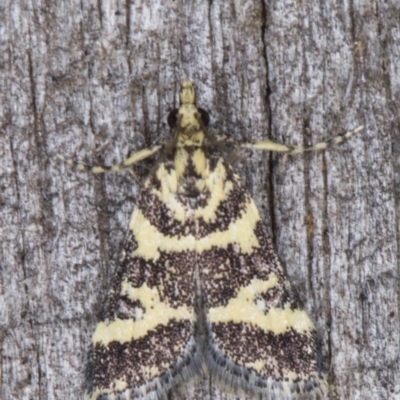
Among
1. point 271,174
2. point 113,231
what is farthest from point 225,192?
point 113,231

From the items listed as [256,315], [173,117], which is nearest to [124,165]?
[173,117]

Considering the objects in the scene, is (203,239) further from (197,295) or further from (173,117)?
(173,117)

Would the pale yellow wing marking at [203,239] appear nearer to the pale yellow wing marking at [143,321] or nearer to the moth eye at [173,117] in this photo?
the pale yellow wing marking at [143,321]

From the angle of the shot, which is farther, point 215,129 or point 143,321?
point 215,129

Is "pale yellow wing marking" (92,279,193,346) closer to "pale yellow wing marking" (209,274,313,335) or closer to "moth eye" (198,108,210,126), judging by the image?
"pale yellow wing marking" (209,274,313,335)

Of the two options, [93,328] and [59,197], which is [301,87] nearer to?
[59,197]

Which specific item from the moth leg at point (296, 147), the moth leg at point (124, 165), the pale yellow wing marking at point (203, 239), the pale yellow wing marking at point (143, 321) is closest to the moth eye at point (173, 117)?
the moth leg at point (124, 165)

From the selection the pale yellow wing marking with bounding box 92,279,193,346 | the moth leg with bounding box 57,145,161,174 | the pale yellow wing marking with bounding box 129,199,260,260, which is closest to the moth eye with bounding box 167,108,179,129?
the moth leg with bounding box 57,145,161,174
